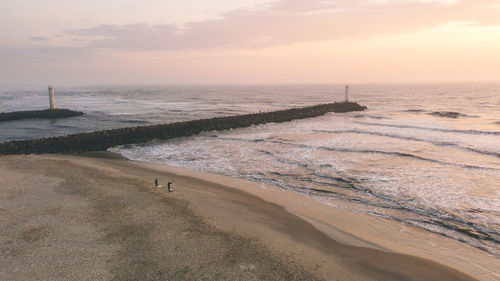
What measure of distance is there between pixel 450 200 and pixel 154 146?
13.7 meters

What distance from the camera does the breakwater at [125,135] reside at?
14.0 m

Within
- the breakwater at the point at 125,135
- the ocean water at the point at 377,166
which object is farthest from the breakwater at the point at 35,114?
the breakwater at the point at 125,135

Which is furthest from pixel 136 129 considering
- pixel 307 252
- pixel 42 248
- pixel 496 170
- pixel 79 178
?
pixel 496 170

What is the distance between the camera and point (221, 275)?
13.9 feet

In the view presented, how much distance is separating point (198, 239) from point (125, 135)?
547 inches

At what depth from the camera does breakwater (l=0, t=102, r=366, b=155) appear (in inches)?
552

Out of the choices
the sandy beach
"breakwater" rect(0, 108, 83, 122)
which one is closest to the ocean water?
the sandy beach

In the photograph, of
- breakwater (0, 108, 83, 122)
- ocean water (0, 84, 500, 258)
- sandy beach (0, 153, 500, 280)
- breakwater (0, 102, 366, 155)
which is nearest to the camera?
sandy beach (0, 153, 500, 280)

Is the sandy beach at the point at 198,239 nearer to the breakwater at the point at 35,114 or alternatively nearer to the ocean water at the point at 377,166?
the ocean water at the point at 377,166

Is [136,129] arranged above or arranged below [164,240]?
above

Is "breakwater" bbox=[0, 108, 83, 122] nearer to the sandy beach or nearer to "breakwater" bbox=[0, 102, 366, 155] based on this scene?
"breakwater" bbox=[0, 102, 366, 155]

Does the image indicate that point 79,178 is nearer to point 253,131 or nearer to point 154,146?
point 154,146

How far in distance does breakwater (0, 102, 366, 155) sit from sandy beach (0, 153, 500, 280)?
636 cm

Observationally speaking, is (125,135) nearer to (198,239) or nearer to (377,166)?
(377,166)
